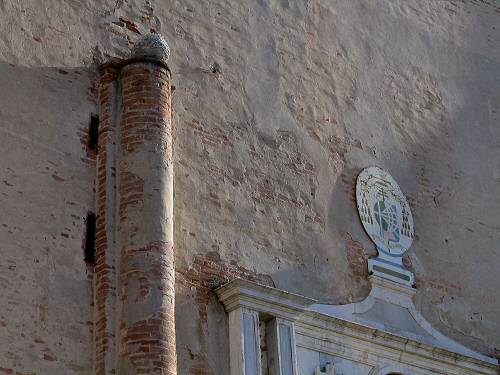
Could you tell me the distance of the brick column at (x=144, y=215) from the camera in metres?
9.61

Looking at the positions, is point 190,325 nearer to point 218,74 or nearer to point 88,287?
point 88,287

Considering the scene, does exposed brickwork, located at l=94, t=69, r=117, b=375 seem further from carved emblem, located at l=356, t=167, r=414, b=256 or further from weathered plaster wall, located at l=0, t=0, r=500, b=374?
carved emblem, located at l=356, t=167, r=414, b=256

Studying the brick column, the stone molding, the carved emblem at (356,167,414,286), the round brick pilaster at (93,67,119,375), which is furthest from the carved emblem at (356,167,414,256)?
the round brick pilaster at (93,67,119,375)

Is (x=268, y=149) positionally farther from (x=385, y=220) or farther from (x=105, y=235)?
(x=105, y=235)

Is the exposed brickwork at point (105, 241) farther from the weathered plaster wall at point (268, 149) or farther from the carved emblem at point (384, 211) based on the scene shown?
the carved emblem at point (384, 211)

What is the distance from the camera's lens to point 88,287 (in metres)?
9.94

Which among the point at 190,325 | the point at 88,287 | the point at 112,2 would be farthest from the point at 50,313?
the point at 112,2

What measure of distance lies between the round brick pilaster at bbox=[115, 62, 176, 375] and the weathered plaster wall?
0.31m

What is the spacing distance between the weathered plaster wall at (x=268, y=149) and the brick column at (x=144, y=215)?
1.02 feet

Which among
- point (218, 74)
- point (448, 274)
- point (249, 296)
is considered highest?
point (218, 74)

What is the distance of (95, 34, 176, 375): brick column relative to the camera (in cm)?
961

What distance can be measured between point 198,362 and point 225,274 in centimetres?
90

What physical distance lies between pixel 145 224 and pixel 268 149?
215 centimetres

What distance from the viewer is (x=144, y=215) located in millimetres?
10133
